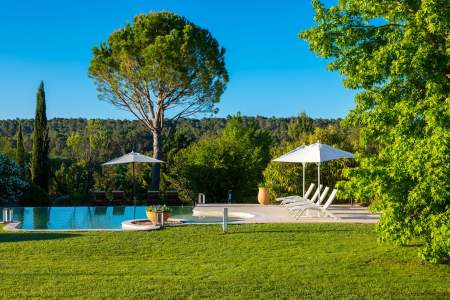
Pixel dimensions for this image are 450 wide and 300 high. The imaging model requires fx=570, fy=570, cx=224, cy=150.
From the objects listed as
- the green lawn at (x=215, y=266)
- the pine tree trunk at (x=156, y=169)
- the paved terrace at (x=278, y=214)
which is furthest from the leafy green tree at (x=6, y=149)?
the green lawn at (x=215, y=266)

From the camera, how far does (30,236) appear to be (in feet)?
40.4

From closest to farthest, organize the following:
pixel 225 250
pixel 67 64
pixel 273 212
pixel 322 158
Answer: pixel 225 250, pixel 322 158, pixel 273 212, pixel 67 64

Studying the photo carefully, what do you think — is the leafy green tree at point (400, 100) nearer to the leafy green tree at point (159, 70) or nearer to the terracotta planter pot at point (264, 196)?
the terracotta planter pot at point (264, 196)

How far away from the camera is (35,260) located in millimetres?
9477

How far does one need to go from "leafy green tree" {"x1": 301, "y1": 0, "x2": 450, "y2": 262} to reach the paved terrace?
20.0ft

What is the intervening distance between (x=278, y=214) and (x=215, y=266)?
8.02 metres

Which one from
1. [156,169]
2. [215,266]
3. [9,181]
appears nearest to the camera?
[215,266]

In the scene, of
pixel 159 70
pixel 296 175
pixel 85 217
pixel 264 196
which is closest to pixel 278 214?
pixel 264 196

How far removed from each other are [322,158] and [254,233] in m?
4.54

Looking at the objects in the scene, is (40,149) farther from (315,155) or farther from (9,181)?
(315,155)

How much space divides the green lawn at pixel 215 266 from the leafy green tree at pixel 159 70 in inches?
540

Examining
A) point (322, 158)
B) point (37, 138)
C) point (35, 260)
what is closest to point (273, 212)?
point (322, 158)

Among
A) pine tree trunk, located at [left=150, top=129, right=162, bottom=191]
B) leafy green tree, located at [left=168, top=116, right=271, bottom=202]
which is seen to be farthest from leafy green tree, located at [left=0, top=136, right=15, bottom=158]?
leafy green tree, located at [left=168, top=116, right=271, bottom=202]

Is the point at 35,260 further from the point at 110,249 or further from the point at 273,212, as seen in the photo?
the point at 273,212
